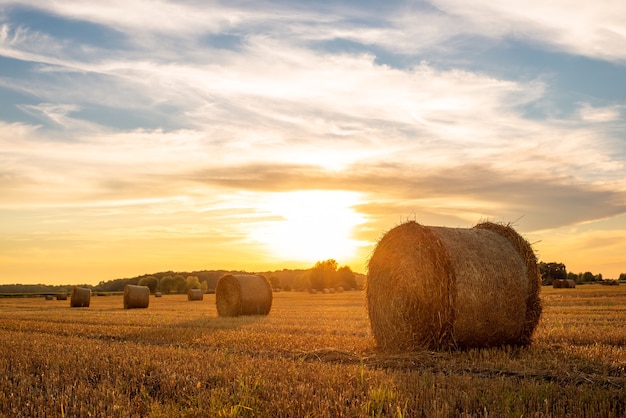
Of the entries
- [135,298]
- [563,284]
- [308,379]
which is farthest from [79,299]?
[563,284]

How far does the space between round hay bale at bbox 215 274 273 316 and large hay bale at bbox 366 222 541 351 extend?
35.0ft

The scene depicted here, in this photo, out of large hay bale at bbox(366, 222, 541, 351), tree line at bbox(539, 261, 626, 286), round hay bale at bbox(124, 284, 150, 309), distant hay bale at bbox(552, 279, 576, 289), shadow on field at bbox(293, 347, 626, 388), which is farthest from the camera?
tree line at bbox(539, 261, 626, 286)

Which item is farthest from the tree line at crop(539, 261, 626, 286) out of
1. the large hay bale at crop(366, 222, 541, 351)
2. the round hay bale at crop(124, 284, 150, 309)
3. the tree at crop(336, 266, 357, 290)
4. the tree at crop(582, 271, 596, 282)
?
the large hay bale at crop(366, 222, 541, 351)

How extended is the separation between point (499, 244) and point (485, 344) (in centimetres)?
194

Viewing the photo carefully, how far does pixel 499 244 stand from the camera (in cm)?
1155

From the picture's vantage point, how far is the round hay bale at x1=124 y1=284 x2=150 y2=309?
102ft

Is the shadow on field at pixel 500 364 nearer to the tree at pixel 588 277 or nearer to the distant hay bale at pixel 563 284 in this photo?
the distant hay bale at pixel 563 284

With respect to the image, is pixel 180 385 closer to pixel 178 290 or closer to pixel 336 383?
pixel 336 383

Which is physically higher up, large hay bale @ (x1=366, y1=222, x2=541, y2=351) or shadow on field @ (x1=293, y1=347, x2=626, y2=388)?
large hay bale @ (x1=366, y1=222, x2=541, y2=351)

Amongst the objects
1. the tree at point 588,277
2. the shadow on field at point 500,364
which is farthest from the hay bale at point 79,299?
the tree at point 588,277

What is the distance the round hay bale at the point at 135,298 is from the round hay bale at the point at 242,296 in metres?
10.2

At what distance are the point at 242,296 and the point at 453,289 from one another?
496 inches

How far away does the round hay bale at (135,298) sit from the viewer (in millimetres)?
31172

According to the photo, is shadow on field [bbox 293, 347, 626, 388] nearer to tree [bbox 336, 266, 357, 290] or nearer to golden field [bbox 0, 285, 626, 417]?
golden field [bbox 0, 285, 626, 417]
